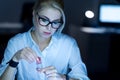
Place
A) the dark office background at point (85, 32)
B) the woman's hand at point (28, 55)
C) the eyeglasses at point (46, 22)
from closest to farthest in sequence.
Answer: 1. the woman's hand at point (28, 55)
2. the eyeglasses at point (46, 22)
3. the dark office background at point (85, 32)

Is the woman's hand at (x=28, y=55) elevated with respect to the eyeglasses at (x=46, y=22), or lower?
lower

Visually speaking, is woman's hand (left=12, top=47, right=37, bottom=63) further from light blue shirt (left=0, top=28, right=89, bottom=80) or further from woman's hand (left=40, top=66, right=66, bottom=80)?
light blue shirt (left=0, top=28, right=89, bottom=80)

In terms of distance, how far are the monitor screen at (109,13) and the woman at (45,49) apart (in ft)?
2.42

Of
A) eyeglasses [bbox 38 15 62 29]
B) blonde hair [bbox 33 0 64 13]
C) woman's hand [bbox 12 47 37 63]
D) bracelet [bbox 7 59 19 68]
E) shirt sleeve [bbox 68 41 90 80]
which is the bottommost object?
shirt sleeve [bbox 68 41 90 80]

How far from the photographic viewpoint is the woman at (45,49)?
1246 mm

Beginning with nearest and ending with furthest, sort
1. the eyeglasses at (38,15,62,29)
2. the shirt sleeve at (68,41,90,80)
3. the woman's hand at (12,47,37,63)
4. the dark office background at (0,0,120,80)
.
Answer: the woman's hand at (12,47,37,63)
the eyeglasses at (38,15,62,29)
the shirt sleeve at (68,41,90,80)
the dark office background at (0,0,120,80)

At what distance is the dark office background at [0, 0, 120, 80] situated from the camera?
6.57ft

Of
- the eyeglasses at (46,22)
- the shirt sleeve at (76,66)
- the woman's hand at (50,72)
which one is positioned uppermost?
the eyeglasses at (46,22)

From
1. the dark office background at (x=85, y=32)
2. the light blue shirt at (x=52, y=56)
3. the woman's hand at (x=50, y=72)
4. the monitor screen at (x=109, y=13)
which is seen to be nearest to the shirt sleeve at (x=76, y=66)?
the light blue shirt at (x=52, y=56)

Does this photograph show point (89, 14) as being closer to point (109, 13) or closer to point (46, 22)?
point (109, 13)

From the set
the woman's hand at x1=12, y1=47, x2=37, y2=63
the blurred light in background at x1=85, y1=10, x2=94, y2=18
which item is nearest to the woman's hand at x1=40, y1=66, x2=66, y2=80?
the woman's hand at x1=12, y1=47, x2=37, y2=63

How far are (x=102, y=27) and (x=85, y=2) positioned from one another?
0.78 ft

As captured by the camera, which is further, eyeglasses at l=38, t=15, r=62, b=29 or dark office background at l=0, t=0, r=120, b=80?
dark office background at l=0, t=0, r=120, b=80

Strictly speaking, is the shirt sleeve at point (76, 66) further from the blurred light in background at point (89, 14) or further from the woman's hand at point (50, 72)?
the blurred light in background at point (89, 14)
